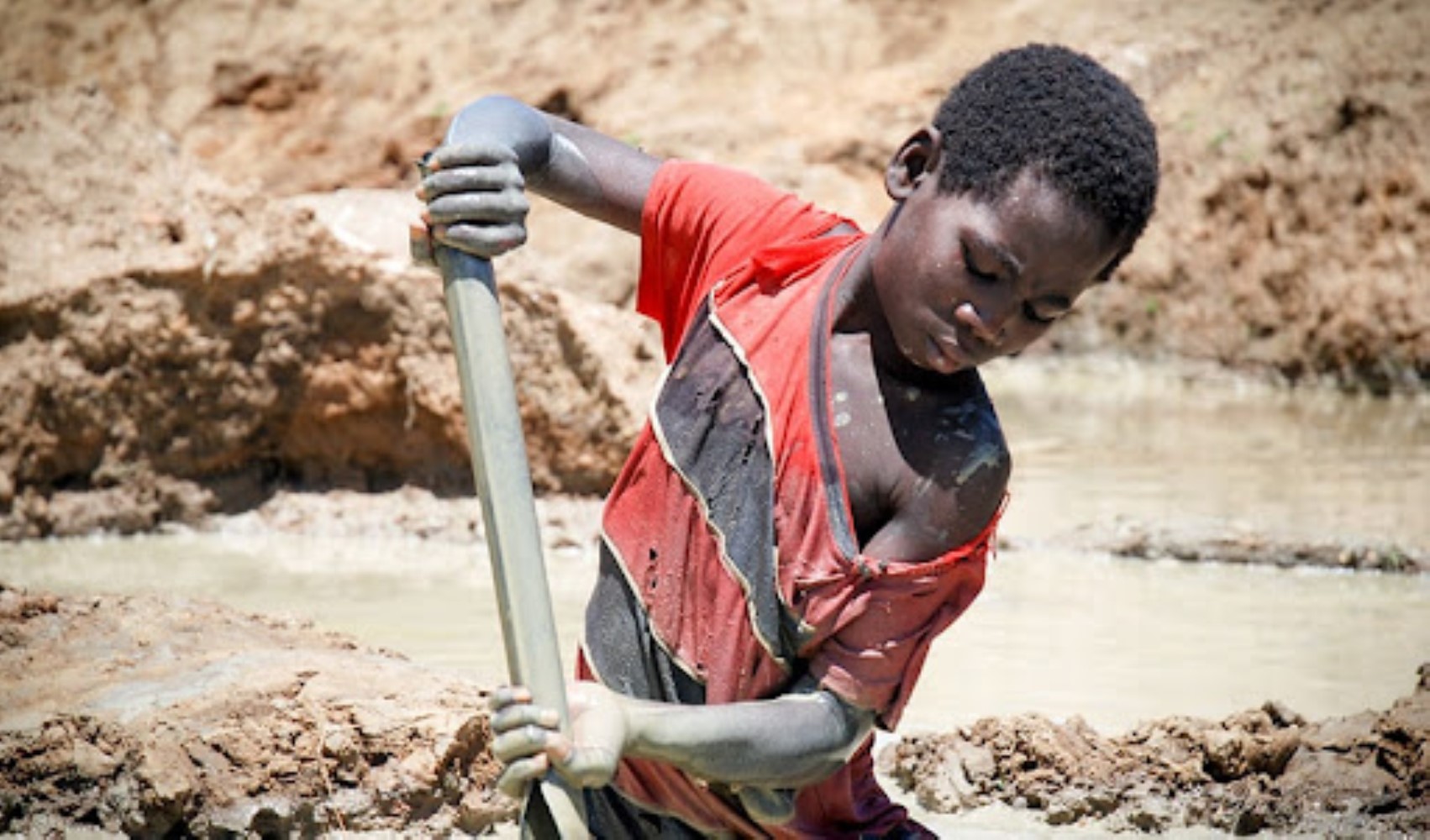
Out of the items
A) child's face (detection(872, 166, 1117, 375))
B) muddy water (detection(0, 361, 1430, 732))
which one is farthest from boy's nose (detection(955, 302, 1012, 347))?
muddy water (detection(0, 361, 1430, 732))

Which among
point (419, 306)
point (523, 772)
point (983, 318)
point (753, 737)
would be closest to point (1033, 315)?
point (983, 318)

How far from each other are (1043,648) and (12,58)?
779cm

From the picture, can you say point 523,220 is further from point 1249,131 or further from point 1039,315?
point 1249,131

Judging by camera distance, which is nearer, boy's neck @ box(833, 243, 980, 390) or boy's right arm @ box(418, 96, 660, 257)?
boy's right arm @ box(418, 96, 660, 257)

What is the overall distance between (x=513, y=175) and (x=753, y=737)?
0.68 m

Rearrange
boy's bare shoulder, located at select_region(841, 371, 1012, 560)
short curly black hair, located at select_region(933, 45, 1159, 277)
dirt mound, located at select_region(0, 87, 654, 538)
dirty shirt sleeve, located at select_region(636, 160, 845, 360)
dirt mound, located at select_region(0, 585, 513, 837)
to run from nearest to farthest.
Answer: short curly black hair, located at select_region(933, 45, 1159, 277) → boy's bare shoulder, located at select_region(841, 371, 1012, 560) → dirty shirt sleeve, located at select_region(636, 160, 845, 360) → dirt mound, located at select_region(0, 585, 513, 837) → dirt mound, located at select_region(0, 87, 654, 538)

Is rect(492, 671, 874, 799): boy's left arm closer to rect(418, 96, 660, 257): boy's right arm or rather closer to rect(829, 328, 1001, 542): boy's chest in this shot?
rect(829, 328, 1001, 542): boy's chest

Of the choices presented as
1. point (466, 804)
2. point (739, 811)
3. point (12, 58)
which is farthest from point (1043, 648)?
point (12, 58)

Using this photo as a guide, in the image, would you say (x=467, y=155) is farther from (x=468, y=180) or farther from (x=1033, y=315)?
(x=1033, y=315)

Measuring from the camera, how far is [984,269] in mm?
2260

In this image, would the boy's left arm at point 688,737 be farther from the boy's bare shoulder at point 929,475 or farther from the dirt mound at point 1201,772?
the dirt mound at point 1201,772

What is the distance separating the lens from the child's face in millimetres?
2236

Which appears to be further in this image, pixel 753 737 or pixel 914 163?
pixel 914 163

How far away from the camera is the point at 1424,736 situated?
13.4ft
